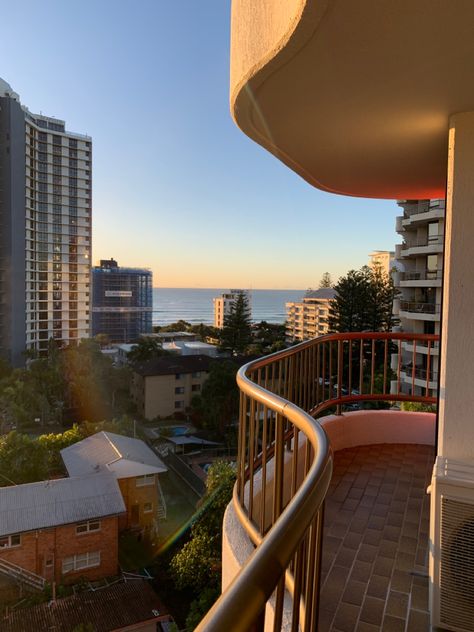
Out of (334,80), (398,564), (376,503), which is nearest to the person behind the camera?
(334,80)

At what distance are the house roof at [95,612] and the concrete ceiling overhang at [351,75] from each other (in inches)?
511

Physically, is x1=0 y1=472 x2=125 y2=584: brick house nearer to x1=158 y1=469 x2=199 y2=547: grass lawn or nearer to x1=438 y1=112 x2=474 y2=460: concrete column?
x1=158 y1=469 x2=199 y2=547: grass lawn

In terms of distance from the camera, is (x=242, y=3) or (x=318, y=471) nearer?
(x=318, y=471)

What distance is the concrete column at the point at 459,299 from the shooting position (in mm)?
1999

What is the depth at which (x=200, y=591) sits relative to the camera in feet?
45.6

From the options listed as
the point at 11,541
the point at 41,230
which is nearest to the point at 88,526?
the point at 11,541

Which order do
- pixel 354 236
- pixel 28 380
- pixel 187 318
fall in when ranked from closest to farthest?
1. pixel 28 380
2. pixel 354 236
3. pixel 187 318

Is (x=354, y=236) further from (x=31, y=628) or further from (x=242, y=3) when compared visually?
(x=242, y=3)

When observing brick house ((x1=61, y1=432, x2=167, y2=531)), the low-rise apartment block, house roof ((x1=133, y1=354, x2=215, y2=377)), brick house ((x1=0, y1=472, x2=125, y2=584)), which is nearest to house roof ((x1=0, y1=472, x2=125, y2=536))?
brick house ((x1=0, y1=472, x2=125, y2=584))

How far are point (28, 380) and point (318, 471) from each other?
3247 centimetres

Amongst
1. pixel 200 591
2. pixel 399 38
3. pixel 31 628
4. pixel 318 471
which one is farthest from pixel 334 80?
pixel 200 591

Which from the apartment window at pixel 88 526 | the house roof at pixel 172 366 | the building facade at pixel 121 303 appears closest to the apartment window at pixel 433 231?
the house roof at pixel 172 366

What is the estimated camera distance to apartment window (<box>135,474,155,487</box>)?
1808cm

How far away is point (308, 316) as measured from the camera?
51969 mm
